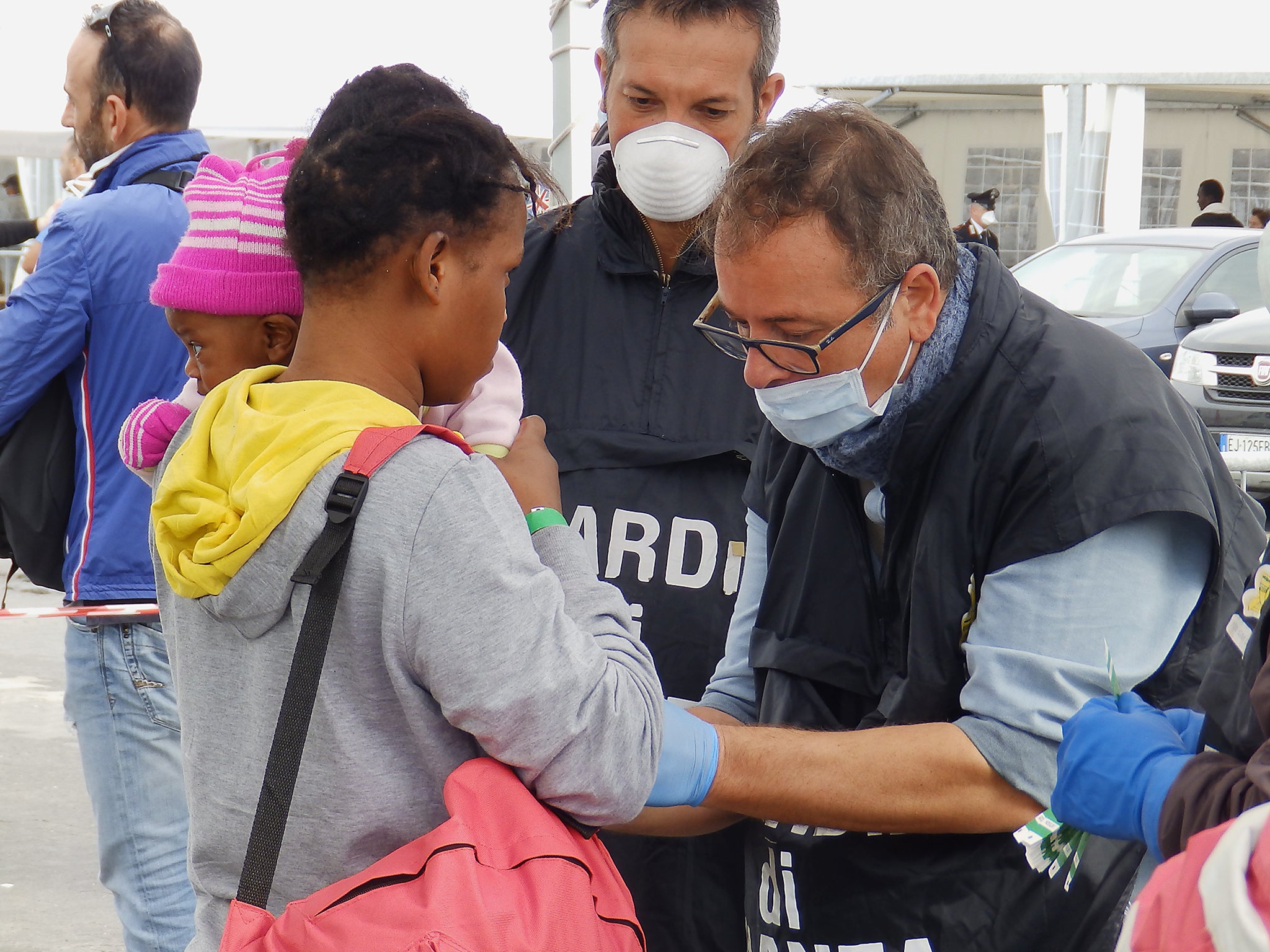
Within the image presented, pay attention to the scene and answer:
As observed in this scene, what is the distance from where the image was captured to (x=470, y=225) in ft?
4.63

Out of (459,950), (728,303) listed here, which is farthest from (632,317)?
(459,950)

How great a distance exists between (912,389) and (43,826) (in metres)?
3.80

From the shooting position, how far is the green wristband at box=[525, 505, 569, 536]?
1.46 m

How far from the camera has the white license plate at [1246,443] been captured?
26.2 ft

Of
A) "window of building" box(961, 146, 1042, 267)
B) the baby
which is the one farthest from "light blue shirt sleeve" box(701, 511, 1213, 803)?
"window of building" box(961, 146, 1042, 267)

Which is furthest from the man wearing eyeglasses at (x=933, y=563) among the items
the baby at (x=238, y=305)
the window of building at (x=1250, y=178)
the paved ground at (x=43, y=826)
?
the window of building at (x=1250, y=178)

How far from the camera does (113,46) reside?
317 centimetres

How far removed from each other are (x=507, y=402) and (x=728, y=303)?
33cm

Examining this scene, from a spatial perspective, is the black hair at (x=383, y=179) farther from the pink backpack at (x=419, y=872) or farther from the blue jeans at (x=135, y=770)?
the blue jeans at (x=135, y=770)

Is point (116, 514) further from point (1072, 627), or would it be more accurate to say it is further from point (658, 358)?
point (1072, 627)

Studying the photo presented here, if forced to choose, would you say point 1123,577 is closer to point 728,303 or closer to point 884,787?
point 884,787

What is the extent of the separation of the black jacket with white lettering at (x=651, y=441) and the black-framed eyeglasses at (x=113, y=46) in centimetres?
136

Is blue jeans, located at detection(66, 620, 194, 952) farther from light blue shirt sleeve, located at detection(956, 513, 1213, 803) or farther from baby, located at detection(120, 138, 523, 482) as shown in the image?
light blue shirt sleeve, located at detection(956, 513, 1213, 803)

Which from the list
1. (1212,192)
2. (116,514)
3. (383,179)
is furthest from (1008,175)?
(383,179)
